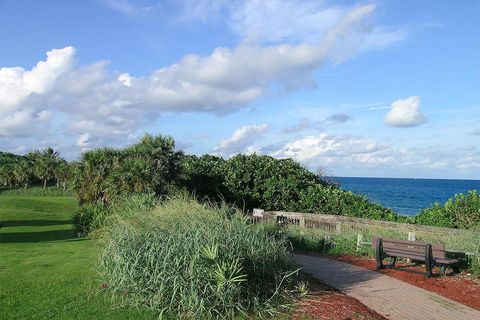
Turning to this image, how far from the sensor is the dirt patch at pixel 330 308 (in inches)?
275

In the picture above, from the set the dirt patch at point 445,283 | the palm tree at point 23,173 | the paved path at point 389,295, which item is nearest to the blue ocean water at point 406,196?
the dirt patch at point 445,283

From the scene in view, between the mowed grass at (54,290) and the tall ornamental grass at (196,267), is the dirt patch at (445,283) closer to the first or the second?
the tall ornamental grass at (196,267)

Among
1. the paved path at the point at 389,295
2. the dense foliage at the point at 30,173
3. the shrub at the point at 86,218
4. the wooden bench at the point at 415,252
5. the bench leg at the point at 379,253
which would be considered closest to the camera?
the paved path at the point at 389,295

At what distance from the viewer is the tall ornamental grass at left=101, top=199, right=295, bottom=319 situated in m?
6.98

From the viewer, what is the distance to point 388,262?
12.0m

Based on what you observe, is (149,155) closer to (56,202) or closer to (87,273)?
(87,273)

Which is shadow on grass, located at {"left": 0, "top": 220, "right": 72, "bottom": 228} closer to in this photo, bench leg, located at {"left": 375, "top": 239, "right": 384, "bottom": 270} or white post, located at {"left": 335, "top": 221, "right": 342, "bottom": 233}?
white post, located at {"left": 335, "top": 221, "right": 342, "bottom": 233}

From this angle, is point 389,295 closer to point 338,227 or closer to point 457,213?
point 338,227

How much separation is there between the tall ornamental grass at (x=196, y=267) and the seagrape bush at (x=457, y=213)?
32.3 ft

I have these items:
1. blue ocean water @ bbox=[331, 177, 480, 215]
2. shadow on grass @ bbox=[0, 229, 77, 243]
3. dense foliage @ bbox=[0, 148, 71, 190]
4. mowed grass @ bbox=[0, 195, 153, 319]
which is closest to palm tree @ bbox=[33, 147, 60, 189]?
dense foliage @ bbox=[0, 148, 71, 190]

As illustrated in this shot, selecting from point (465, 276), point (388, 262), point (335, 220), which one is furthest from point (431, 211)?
point (465, 276)

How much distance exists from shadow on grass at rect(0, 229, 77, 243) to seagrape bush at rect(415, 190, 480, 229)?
52.1 ft

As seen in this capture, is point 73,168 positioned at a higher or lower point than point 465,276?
higher

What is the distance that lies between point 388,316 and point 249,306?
2088 mm
